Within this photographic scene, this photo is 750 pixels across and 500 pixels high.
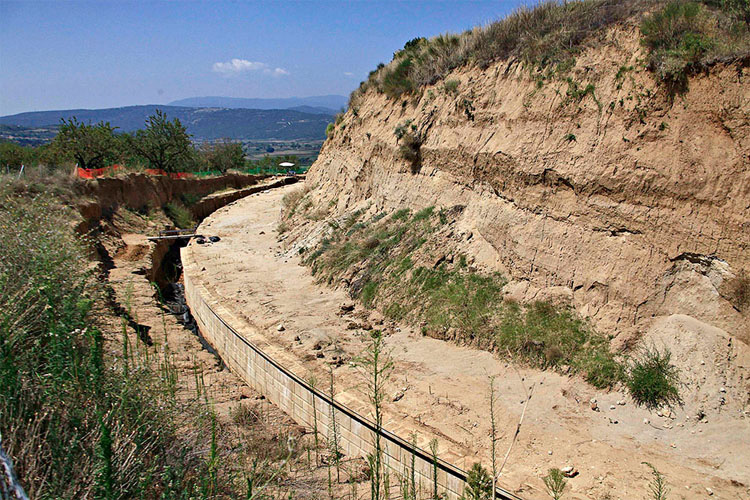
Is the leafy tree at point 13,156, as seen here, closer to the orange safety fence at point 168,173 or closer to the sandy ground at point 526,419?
the orange safety fence at point 168,173

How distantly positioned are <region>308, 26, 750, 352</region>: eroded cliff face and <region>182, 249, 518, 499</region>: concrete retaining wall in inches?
156

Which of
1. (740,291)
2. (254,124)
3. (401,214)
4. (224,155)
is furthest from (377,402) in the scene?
(254,124)

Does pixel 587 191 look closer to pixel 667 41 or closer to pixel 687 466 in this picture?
pixel 667 41

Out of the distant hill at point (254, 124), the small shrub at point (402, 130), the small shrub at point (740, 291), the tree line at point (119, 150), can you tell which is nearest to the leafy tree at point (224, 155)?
the tree line at point (119, 150)

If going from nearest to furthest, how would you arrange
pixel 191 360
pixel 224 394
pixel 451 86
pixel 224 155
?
pixel 224 394, pixel 191 360, pixel 451 86, pixel 224 155

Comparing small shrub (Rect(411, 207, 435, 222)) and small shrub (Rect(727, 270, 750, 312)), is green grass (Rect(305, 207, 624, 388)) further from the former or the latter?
small shrub (Rect(727, 270, 750, 312))

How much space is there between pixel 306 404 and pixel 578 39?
9.62 metres

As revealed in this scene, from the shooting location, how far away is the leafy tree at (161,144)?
112ft

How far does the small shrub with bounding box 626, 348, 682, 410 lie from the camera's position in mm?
7090

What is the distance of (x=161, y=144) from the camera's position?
112 feet

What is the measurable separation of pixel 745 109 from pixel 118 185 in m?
24.9

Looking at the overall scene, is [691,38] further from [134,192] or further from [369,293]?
[134,192]

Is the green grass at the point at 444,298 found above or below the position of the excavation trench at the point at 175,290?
above

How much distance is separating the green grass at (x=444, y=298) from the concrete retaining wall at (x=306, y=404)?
2954mm
